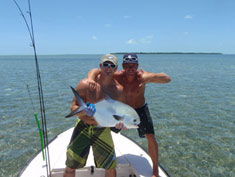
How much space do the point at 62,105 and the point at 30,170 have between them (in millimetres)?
7341

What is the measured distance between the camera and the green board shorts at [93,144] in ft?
9.53

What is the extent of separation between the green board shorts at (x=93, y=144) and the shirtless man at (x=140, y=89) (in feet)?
3.11

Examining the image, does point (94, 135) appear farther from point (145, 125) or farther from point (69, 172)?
point (145, 125)

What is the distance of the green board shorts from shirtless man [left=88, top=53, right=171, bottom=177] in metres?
0.95

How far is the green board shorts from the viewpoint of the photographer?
9.53 ft

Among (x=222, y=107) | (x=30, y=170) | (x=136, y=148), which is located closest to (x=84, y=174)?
(x=30, y=170)

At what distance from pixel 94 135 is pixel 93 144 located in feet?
0.46

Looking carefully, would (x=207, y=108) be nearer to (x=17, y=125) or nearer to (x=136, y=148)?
(x=136, y=148)

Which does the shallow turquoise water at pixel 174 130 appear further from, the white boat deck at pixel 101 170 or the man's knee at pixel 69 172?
the man's knee at pixel 69 172

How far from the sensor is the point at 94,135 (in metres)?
2.95

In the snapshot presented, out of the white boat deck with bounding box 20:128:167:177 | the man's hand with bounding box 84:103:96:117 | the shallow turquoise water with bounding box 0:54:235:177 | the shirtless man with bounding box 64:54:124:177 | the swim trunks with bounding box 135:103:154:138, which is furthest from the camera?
the shallow turquoise water with bounding box 0:54:235:177

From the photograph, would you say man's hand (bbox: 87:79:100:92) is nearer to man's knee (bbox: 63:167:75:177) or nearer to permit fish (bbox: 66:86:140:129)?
permit fish (bbox: 66:86:140:129)

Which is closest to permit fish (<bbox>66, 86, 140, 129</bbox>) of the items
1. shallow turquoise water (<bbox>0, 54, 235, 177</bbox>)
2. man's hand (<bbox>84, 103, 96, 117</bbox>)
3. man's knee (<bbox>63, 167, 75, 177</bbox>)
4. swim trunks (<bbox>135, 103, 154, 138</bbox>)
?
man's hand (<bbox>84, 103, 96, 117</bbox>)

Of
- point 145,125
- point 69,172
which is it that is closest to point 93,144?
point 69,172
